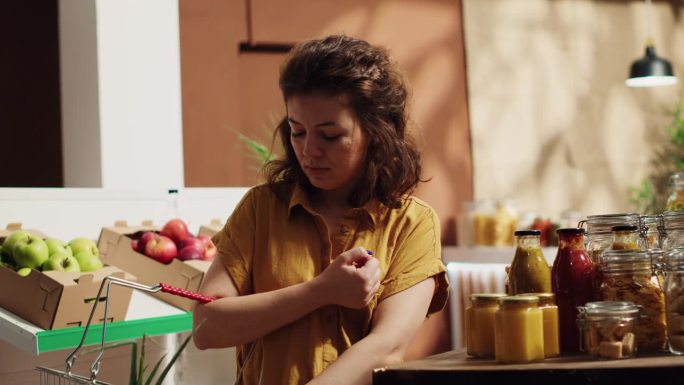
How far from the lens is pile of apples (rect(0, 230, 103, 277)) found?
249cm

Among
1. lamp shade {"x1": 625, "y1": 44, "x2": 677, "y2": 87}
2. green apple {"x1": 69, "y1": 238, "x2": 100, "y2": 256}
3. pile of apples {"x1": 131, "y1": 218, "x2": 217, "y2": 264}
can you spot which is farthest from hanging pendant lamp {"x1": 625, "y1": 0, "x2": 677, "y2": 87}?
green apple {"x1": 69, "y1": 238, "x2": 100, "y2": 256}

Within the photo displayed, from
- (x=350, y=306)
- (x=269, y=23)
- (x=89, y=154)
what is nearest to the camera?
(x=350, y=306)

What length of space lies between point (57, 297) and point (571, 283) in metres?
1.40

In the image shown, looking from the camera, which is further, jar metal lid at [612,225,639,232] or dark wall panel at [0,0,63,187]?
dark wall panel at [0,0,63,187]

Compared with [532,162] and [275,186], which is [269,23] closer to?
[532,162]

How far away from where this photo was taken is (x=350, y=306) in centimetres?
153

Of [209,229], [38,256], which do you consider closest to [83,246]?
[38,256]

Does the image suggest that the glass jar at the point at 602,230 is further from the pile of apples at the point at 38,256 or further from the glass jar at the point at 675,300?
the pile of apples at the point at 38,256

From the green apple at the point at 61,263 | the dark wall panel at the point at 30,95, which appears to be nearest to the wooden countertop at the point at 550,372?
the green apple at the point at 61,263

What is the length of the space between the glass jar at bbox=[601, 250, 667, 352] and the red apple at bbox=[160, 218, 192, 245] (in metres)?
1.84

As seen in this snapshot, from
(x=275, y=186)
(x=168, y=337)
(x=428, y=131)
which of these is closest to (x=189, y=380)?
(x=168, y=337)

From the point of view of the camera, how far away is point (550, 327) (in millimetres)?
1340

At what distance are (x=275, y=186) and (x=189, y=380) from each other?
134 cm

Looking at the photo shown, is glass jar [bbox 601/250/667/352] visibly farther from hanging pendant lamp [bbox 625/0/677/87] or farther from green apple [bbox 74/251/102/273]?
hanging pendant lamp [bbox 625/0/677/87]
